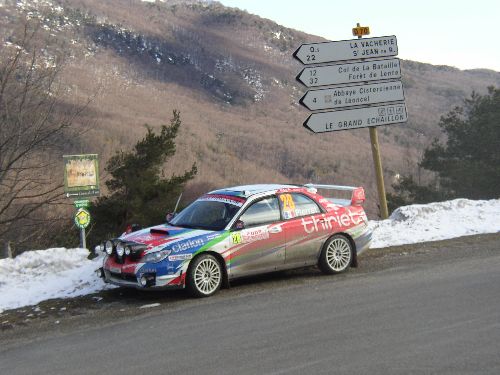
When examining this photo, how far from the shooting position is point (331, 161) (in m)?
149

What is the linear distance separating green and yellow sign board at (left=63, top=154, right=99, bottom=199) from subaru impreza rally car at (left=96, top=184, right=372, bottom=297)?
4528mm

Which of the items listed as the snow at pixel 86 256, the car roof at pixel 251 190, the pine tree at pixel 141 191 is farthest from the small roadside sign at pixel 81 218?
the pine tree at pixel 141 191

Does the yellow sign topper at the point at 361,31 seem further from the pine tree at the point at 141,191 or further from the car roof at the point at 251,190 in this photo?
the pine tree at the point at 141,191

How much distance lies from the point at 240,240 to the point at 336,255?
174 cm

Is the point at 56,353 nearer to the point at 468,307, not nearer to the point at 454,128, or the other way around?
the point at 468,307

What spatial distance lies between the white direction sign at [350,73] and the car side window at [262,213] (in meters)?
5.48

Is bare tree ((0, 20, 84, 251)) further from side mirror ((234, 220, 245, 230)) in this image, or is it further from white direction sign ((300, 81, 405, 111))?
side mirror ((234, 220, 245, 230))

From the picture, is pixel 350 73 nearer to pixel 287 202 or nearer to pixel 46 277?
pixel 287 202

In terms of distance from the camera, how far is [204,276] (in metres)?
8.85

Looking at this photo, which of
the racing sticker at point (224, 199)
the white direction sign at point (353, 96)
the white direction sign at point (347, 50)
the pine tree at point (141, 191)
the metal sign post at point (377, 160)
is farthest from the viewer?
the pine tree at point (141, 191)

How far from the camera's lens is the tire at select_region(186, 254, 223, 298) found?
870cm

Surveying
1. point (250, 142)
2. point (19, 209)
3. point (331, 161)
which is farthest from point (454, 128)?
point (250, 142)

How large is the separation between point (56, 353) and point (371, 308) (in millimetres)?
3482

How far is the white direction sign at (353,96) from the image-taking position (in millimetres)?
14703
